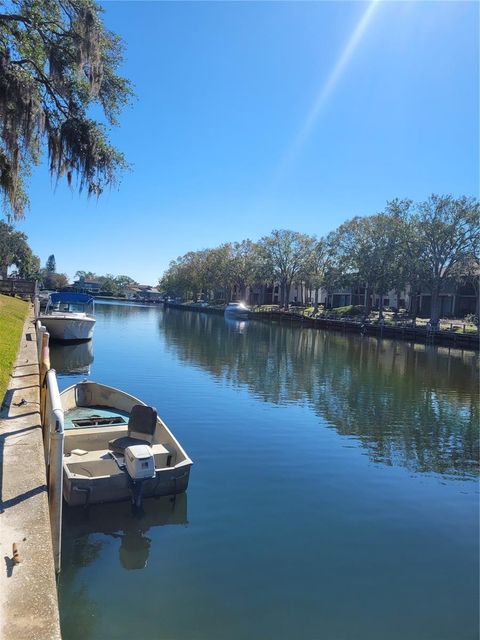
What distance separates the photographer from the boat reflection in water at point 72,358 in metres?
24.9

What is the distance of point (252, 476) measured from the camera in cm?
1084

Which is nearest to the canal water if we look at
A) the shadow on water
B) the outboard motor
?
Answer: the shadow on water

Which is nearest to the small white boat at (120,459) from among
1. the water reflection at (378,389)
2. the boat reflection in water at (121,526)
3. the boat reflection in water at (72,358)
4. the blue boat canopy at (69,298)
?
the boat reflection in water at (121,526)

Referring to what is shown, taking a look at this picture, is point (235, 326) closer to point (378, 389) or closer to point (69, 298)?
point (69, 298)

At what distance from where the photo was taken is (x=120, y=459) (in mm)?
8836

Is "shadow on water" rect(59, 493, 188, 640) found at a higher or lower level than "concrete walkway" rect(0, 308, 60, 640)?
lower

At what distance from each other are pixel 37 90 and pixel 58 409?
7572mm

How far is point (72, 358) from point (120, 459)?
21069 millimetres

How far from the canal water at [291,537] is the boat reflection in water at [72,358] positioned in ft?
26.6

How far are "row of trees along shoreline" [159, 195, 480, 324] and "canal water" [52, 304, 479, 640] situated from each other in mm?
41337

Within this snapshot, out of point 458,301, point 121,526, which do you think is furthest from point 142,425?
point 458,301

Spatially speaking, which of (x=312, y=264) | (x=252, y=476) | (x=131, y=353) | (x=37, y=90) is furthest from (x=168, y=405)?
(x=312, y=264)

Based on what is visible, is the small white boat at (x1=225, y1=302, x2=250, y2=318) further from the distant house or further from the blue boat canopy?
the blue boat canopy

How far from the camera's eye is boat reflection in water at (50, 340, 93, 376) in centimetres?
2493
